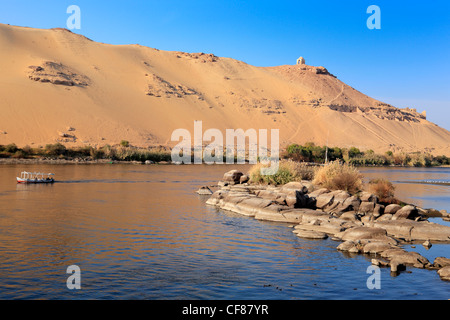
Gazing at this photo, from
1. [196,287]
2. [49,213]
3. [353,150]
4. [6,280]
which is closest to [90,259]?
[6,280]

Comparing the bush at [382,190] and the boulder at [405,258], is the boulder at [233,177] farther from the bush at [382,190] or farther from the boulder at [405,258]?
the boulder at [405,258]

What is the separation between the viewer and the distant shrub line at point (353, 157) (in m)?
67.3

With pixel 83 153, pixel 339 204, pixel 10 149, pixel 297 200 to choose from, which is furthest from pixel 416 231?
pixel 10 149

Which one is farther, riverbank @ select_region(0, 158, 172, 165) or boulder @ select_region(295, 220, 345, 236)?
riverbank @ select_region(0, 158, 172, 165)

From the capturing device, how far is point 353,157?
243 feet

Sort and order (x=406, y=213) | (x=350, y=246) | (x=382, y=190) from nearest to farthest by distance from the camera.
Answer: (x=350, y=246), (x=406, y=213), (x=382, y=190)

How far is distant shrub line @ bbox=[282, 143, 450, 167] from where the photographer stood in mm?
67312

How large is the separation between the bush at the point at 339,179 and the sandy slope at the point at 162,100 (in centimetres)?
4496

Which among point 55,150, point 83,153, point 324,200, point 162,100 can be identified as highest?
point 162,100

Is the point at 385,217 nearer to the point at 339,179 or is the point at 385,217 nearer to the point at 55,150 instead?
the point at 339,179

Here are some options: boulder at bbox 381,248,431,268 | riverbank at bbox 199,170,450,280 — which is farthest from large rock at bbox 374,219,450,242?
boulder at bbox 381,248,431,268

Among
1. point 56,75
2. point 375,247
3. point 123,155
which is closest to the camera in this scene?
point 375,247

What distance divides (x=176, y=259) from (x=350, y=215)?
336 inches

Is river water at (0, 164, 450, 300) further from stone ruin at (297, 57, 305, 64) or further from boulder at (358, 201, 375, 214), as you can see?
stone ruin at (297, 57, 305, 64)
